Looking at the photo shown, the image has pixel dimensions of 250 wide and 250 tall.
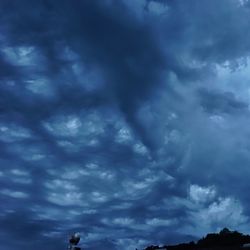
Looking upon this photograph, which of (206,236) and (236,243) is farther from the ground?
(206,236)

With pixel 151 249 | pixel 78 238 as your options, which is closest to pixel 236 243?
pixel 151 249

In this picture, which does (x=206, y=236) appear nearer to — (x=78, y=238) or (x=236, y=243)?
(x=236, y=243)

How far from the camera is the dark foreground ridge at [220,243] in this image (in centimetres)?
3416

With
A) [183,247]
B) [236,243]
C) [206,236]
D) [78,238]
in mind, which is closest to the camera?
[78,238]

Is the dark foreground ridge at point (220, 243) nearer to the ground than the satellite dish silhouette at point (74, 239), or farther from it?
farther from it

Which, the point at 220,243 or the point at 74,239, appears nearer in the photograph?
the point at 74,239

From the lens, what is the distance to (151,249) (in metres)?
40.9

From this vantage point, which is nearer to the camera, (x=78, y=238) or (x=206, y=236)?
(x=78, y=238)

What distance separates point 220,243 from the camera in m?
36.4

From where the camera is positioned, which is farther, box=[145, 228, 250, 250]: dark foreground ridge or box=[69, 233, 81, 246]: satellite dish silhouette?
box=[145, 228, 250, 250]: dark foreground ridge

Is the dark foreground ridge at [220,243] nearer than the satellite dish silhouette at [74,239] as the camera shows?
No

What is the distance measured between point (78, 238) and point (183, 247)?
21244 millimetres

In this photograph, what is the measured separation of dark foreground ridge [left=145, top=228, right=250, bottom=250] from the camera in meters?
34.2

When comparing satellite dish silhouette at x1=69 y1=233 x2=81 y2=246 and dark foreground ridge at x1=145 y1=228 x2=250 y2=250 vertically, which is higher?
dark foreground ridge at x1=145 y1=228 x2=250 y2=250
